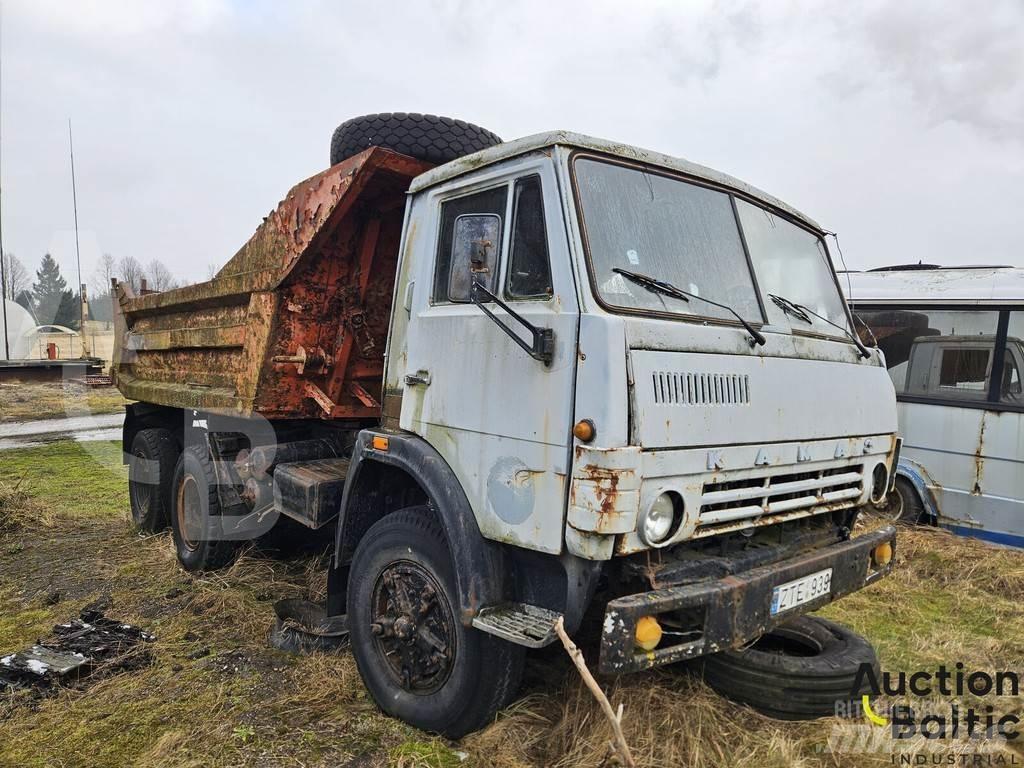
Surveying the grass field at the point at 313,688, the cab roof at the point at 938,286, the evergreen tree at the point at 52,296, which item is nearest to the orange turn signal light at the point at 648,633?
the grass field at the point at 313,688

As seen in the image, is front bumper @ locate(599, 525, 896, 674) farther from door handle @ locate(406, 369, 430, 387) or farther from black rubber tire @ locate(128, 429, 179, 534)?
black rubber tire @ locate(128, 429, 179, 534)

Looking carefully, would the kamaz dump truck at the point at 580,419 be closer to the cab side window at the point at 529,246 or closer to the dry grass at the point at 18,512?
the cab side window at the point at 529,246

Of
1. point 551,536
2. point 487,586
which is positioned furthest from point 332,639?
point 551,536

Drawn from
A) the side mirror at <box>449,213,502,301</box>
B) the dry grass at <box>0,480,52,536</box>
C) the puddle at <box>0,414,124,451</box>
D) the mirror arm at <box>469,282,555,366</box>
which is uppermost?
the side mirror at <box>449,213,502,301</box>

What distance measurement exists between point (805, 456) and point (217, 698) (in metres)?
2.88

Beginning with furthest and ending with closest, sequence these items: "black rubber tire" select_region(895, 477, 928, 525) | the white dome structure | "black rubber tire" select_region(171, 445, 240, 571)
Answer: the white dome structure → "black rubber tire" select_region(895, 477, 928, 525) → "black rubber tire" select_region(171, 445, 240, 571)

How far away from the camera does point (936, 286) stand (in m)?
6.91

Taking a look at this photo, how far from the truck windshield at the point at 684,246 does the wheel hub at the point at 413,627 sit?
147 cm

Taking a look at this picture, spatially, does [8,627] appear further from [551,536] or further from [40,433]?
[40,433]

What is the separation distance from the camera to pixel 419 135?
3713 millimetres

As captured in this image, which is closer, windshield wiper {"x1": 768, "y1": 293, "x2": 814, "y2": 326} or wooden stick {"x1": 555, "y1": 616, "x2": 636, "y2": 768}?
wooden stick {"x1": 555, "y1": 616, "x2": 636, "y2": 768}

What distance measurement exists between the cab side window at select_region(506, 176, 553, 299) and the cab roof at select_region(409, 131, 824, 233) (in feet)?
0.49

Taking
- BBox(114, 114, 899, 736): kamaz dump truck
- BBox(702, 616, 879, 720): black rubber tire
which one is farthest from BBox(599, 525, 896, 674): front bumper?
BBox(702, 616, 879, 720): black rubber tire

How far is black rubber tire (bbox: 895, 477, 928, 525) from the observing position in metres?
6.75
